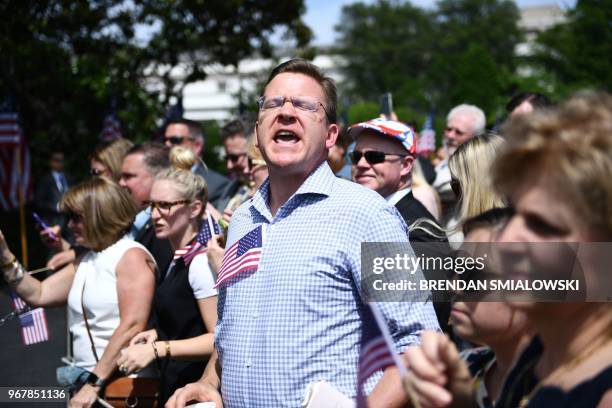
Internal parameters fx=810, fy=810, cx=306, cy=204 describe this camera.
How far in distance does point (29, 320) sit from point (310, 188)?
2.36m

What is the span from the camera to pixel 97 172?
657cm

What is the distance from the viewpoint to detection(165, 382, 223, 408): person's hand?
2.83 metres

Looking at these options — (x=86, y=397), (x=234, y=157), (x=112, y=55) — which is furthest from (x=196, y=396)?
(x=112, y=55)

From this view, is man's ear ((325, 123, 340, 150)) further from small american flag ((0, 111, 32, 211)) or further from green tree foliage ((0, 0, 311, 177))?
green tree foliage ((0, 0, 311, 177))

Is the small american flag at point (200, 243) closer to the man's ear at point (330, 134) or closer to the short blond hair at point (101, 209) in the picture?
the short blond hair at point (101, 209)

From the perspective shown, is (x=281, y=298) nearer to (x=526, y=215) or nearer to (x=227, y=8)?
(x=526, y=215)

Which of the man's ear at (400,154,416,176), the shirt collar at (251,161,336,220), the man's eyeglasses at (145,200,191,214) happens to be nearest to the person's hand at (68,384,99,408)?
the man's eyeglasses at (145,200,191,214)

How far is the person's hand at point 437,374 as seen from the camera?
1407 mm

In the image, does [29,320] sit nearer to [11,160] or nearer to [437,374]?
[437,374]

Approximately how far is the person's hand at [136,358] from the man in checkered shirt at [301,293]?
79 cm

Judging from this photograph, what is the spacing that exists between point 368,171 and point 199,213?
98 cm

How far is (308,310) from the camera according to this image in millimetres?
2502

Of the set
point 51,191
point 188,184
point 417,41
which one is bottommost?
point 51,191

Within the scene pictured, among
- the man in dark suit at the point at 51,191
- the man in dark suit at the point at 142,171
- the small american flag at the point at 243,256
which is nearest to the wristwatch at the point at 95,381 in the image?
the small american flag at the point at 243,256
